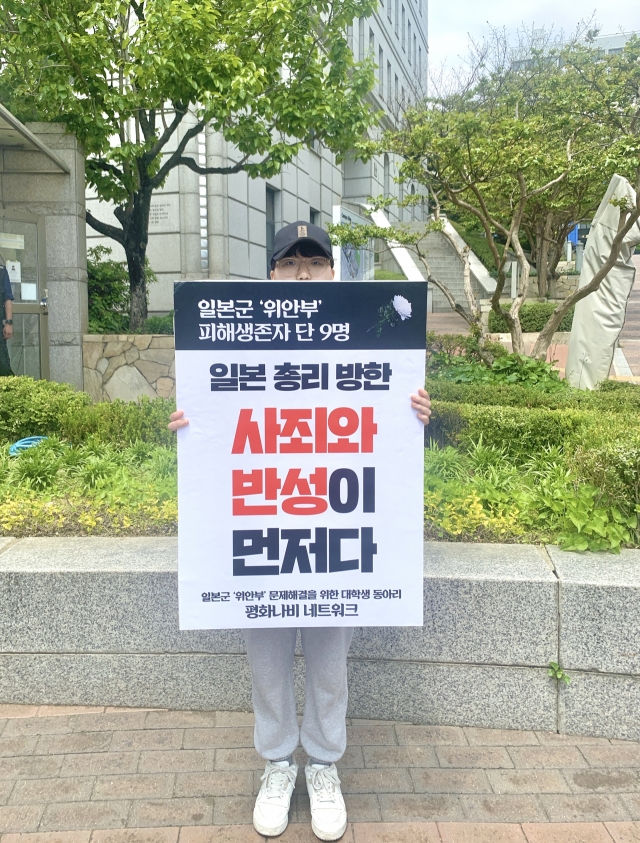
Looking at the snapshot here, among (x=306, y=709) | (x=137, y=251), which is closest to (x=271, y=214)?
(x=137, y=251)

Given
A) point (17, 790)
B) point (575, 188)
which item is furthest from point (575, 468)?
point (575, 188)

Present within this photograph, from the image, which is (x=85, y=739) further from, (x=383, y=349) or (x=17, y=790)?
(x=383, y=349)

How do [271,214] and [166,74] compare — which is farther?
[271,214]

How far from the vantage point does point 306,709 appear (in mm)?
2658

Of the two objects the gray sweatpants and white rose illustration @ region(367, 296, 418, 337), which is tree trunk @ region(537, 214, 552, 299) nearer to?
white rose illustration @ region(367, 296, 418, 337)

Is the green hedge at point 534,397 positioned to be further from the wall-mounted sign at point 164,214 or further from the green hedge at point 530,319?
the green hedge at point 530,319

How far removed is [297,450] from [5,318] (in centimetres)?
626

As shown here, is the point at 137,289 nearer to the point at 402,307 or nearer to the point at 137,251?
the point at 137,251

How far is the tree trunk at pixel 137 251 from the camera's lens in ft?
33.7

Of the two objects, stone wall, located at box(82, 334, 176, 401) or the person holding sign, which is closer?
the person holding sign

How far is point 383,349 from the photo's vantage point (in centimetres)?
253

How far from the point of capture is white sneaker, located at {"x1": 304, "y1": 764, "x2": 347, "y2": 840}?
8.45ft

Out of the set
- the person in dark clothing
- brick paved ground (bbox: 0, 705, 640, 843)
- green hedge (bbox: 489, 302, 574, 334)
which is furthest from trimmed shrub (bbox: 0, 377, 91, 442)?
green hedge (bbox: 489, 302, 574, 334)

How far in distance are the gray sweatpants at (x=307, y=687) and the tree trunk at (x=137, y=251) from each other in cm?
814
